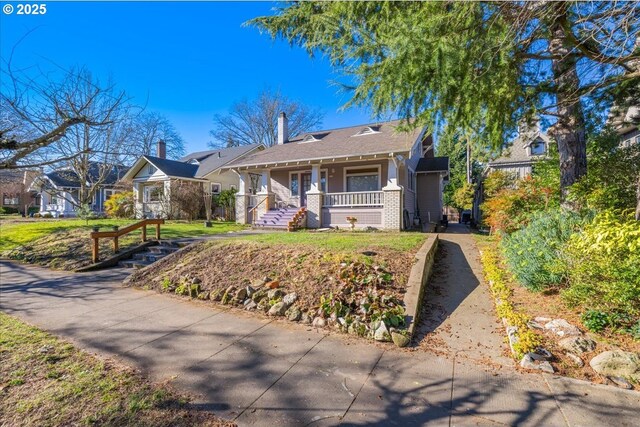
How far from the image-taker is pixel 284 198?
649 inches

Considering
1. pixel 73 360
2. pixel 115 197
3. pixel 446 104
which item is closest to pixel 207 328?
pixel 73 360

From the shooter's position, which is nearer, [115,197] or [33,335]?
[33,335]

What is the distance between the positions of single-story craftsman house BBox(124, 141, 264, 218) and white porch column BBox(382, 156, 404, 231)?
489 inches

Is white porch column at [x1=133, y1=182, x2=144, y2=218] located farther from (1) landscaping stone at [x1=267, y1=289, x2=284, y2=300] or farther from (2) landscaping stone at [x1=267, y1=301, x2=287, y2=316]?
(2) landscaping stone at [x1=267, y1=301, x2=287, y2=316]

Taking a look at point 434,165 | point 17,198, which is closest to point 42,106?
point 434,165

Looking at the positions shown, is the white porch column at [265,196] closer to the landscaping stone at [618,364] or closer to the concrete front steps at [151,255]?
the concrete front steps at [151,255]

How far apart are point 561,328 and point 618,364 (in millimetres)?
776

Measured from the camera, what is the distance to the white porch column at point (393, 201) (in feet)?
40.0

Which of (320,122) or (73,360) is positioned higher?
(320,122)

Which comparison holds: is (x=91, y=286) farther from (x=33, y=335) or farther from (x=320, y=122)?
(x=320, y=122)

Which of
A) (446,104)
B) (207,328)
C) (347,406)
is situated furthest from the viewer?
(446,104)

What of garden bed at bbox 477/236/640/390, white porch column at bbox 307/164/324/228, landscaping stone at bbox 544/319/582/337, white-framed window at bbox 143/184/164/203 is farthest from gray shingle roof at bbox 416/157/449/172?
white-framed window at bbox 143/184/164/203

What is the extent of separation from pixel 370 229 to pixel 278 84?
90.0 ft

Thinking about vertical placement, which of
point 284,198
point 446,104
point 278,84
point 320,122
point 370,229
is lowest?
point 370,229
